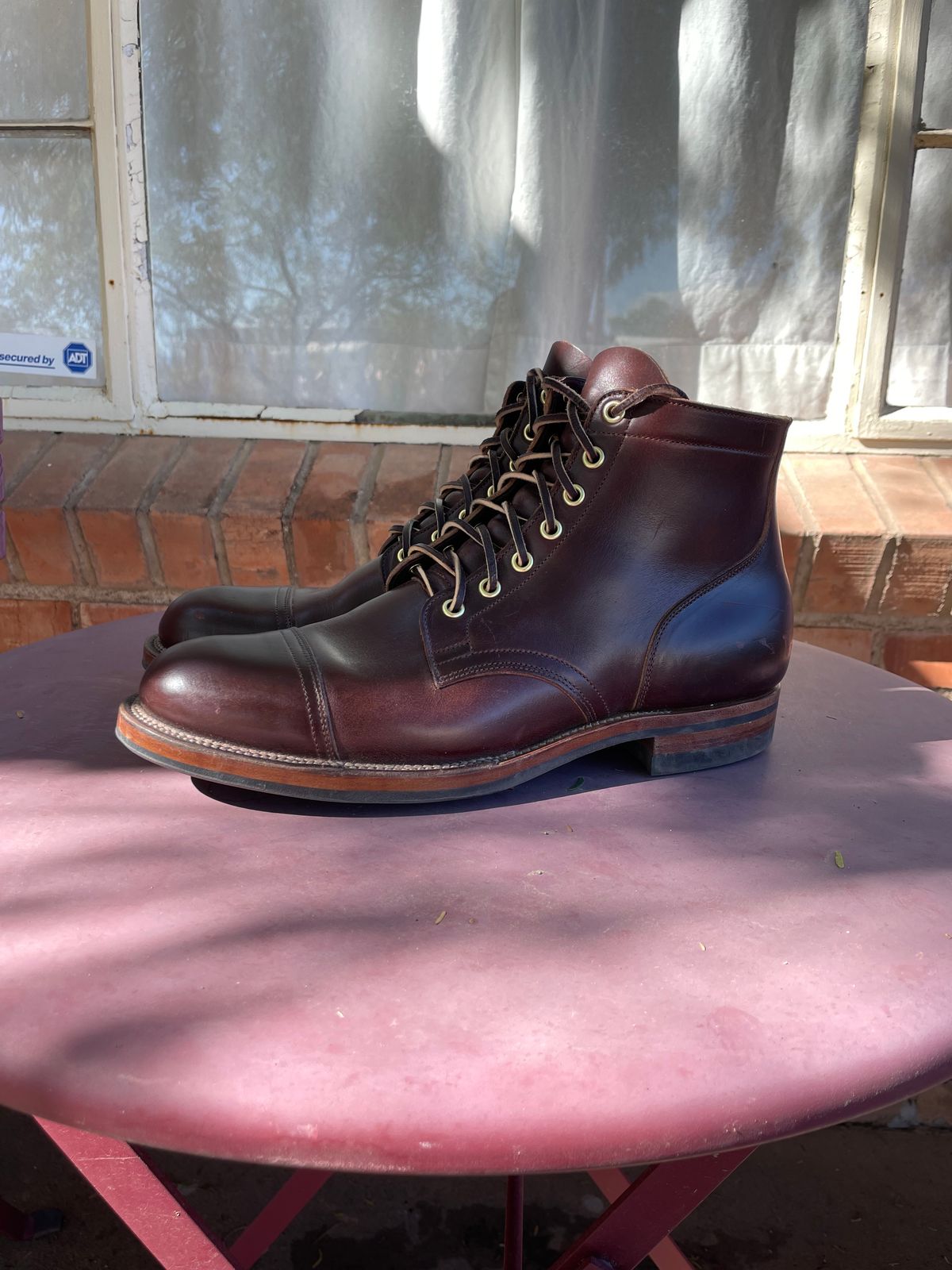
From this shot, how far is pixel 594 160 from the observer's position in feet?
5.15

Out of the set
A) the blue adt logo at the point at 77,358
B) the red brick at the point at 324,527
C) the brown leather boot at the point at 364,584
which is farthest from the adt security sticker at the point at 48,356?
the brown leather boot at the point at 364,584

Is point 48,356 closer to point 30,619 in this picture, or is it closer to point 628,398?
point 30,619

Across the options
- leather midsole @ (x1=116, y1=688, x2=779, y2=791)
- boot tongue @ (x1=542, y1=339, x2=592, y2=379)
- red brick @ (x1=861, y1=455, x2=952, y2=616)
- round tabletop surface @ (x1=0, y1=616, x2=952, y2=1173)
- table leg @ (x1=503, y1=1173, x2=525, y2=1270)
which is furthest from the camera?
red brick @ (x1=861, y1=455, x2=952, y2=616)

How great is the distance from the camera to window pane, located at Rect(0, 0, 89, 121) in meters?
1.57

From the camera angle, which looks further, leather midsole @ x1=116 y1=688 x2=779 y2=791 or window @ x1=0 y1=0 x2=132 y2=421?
window @ x1=0 y1=0 x2=132 y2=421

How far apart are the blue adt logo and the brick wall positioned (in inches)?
6.5

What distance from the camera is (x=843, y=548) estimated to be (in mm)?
1438

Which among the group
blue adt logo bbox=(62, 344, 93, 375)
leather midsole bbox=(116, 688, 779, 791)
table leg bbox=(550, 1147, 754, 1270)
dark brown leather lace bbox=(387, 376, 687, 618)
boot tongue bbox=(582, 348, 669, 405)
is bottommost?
table leg bbox=(550, 1147, 754, 1270)

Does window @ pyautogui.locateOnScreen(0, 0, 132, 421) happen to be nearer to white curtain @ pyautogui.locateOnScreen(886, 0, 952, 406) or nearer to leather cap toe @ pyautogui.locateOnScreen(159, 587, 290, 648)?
leather cap toe @ pyautogui.locateOnScreen(159, 587, 290, 648)

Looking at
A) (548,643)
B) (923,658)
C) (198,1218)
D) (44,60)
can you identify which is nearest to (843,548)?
(923,658)

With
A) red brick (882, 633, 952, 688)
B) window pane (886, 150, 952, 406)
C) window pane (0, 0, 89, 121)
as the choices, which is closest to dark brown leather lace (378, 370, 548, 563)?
red brick (882, 633, 952, 688)

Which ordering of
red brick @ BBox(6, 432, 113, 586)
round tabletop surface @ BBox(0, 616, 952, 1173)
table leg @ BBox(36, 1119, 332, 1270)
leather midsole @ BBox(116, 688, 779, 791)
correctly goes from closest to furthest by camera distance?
round tabletop surface @ BBox(0, 616, 952, 1173) → table leg @ BBox(36, 1119, 332, 1270) → leather midsole @ BBox(116, 688, 779, 791) → red brick @ BBox(6, 432, 113, 586)

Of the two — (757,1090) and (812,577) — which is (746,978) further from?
(812,577)

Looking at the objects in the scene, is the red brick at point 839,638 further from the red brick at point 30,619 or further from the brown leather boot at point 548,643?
the red brick at point 30,619
